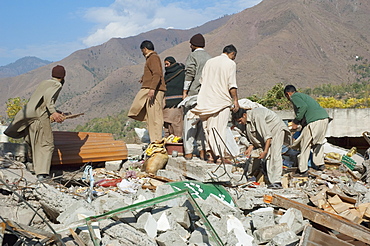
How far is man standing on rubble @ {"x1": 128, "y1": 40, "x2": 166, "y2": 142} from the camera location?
19.8 ft

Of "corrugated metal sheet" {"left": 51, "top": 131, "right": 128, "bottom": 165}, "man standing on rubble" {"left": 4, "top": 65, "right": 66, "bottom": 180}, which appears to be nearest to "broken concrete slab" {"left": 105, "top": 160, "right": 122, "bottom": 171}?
"corrugated metal sheet" {"left": 51, "top": 131, "right": 128, "bottom": 165}

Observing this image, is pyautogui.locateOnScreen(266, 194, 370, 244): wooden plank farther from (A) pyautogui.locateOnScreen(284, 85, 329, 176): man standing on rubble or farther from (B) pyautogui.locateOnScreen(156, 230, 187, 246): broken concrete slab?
(A) pyautogui.locateOnScreen(284, 85, 329, 176): man standing on rubble

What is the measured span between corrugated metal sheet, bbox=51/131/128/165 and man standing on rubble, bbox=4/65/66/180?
466 mm

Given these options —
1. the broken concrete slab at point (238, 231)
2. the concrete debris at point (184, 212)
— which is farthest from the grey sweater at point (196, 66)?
the broken concrete slab at point (238, 231)

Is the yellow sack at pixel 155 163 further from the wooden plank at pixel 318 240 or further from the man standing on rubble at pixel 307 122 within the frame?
the wooden plank at pixel 318 240

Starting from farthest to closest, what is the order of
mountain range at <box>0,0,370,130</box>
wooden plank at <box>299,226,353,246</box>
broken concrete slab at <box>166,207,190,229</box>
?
mountain range at <box>0,0,370,130</box>, broken concrete slab at <box>166,207,190,229</box>, wooden plank at <box>299,226,353,246</box>

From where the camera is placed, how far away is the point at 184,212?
3457 mm

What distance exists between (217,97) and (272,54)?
55.9m

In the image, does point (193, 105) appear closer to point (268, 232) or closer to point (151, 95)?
point (151, 95)

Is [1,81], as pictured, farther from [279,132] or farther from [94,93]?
[279,132]

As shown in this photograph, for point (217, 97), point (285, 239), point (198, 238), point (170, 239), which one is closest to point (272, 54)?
point (217, 97)

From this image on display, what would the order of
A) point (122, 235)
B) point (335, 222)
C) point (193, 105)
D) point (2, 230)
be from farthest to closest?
point (193, 105), point (335, 222), point (122, 235), point (2, 230)

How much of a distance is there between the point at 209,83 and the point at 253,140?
1.04 m

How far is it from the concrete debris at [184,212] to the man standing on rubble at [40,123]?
0.93 ft
